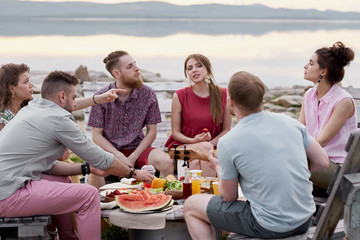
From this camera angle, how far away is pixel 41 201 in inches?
152

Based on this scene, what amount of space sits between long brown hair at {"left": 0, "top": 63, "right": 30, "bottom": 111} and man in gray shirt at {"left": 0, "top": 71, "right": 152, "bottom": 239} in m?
0.67

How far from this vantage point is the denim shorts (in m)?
3.36

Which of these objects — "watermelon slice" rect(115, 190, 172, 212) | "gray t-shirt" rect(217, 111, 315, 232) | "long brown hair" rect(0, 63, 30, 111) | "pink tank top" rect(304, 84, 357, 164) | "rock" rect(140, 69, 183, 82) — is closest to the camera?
"gray t-shirt" rect(217, 111, 315, 232)

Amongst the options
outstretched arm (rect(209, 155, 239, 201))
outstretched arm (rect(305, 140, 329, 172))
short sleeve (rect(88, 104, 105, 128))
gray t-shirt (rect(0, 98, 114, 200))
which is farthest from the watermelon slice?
short sleeve (rect(88, 104, 105, 128))

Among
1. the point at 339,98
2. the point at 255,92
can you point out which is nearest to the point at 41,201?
the point at 255,92

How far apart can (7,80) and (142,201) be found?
1645 mm

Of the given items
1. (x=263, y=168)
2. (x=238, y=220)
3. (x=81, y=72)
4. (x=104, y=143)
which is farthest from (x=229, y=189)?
(x=81, y=72)

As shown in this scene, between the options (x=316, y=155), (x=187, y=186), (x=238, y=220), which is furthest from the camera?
(x=187, y=186)

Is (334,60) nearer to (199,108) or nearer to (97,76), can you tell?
(199,108)

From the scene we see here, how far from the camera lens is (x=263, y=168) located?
3.27m

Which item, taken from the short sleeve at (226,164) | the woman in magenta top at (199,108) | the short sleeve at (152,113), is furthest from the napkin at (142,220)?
the short sleeve at (152,113)

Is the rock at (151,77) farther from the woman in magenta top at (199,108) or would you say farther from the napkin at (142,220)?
the napkin at (142,220)

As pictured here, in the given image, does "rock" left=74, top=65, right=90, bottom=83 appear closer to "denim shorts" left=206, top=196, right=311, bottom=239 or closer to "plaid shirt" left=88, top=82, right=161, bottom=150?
"plaid shirt" left=88, top=82, right=161, bottom=150

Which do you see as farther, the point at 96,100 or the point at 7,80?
the point at 96,100
